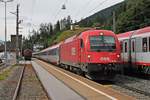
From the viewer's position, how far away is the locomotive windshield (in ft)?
75.4

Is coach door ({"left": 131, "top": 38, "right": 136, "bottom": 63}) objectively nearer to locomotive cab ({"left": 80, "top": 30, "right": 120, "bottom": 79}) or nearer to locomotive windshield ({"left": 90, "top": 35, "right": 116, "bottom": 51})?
locomotive cab ({"left": 80, "top": 30, "right": 120, "bottom": 79})

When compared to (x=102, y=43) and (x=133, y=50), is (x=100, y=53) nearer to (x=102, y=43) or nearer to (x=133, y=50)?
(x=102, y=43)

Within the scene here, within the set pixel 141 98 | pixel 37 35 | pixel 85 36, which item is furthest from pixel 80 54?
pixel 37 35

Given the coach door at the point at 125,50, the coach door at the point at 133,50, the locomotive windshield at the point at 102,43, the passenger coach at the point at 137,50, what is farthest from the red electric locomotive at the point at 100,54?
the coach door at the point at 125,50

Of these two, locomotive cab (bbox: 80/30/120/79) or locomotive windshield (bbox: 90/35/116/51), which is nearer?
locomotive cab (bbox: 80/30/120/79)

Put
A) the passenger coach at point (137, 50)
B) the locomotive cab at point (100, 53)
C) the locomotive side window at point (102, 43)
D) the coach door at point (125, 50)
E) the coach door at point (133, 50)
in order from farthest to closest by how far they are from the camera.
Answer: the coach door at point (125, 50)
the coach door at point (133, 50)
the passenger coach at point (137, 50)
the locomotive side window at point (102, 43)
the locomotive cab at point (100, 53)

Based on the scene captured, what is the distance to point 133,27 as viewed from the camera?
193 feet

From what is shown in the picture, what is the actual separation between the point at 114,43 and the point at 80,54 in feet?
8.91

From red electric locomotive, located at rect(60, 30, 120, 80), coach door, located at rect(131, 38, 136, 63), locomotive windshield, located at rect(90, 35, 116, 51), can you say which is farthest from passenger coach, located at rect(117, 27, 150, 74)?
locomotive windshield, located at rect(90, 35, 116, 51)

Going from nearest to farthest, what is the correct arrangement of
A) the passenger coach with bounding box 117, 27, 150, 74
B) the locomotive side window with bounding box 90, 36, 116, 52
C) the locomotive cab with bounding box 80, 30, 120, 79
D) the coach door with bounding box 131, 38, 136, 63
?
the locomotive cab with bounding box 80, 30, 120, 79
the locomotive side window with bounding box 90, 36, 116, 52
the passenger coach with bounding box 117, 27, 150, 74
the coach door with bounding box 131, 38, 136, 63

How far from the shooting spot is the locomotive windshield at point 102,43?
23.0 m

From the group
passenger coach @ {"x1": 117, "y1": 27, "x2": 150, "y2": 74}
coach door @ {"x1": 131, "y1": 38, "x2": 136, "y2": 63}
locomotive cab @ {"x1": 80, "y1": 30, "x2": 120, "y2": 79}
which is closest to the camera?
locomotive cab @ {"x1": 80, "y1": 30, "x2": 120, "y2": 79}

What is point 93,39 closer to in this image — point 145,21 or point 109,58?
point 109,58

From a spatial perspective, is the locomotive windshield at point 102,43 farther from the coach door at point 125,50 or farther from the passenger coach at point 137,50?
the coach door at point 125,50
